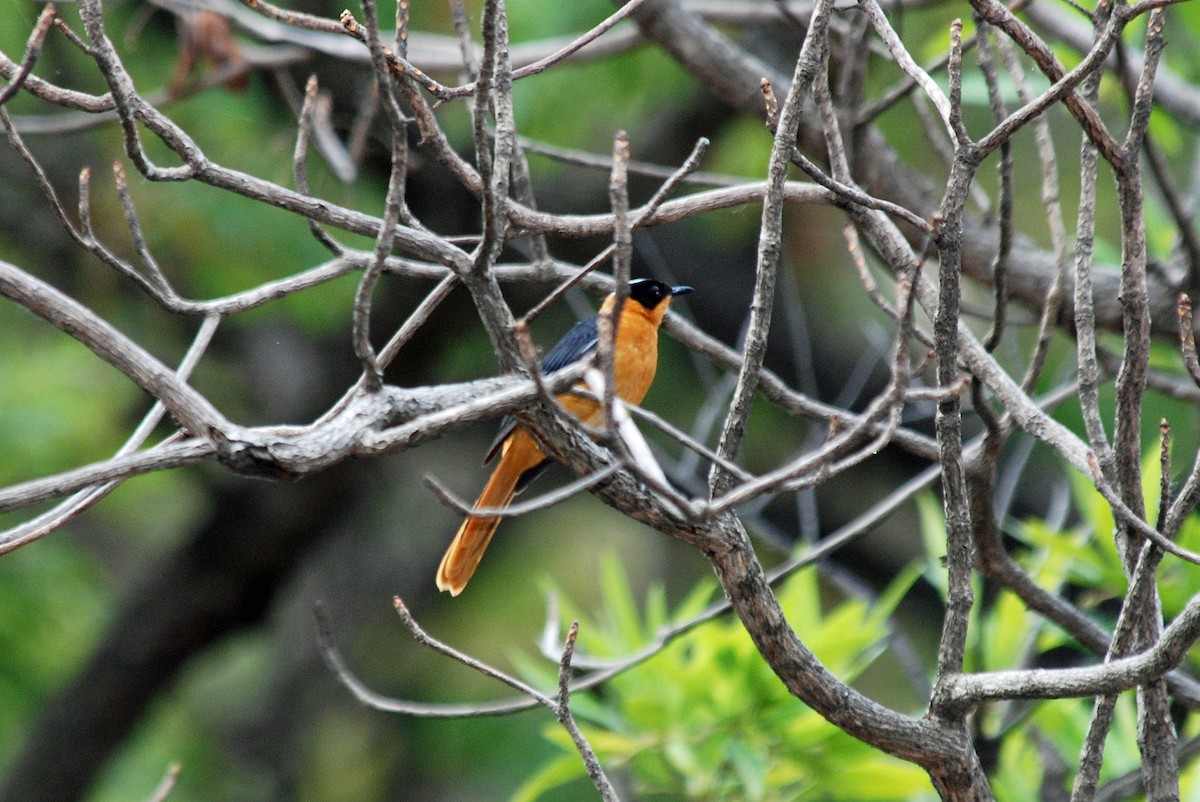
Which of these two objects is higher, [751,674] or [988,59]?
[988,59]

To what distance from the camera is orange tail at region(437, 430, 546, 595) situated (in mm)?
3566

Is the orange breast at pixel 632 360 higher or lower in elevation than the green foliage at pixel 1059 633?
higher

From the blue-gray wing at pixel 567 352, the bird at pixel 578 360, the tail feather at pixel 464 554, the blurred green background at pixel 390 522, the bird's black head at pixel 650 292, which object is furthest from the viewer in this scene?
the bird's black head at pixel 650 292

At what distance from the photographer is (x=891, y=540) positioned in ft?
23.8

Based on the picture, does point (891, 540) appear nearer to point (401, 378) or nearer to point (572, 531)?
point (572, 531)

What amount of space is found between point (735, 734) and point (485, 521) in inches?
41.2

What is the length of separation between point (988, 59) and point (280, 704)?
593 cm

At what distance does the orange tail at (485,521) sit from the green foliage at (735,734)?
53 cm

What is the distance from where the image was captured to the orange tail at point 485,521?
3566mm

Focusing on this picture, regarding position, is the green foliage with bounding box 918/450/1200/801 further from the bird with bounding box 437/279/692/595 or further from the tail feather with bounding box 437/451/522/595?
the tail feather with bounding box 437/451/522/595

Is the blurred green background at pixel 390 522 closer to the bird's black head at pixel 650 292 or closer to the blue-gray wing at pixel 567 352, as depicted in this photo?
the bird's black head at pixel 650 292

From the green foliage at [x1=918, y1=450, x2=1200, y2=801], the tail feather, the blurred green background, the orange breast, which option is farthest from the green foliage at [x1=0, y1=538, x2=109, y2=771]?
the green foliage at [x1=918, y1=450, x2=1200, y2=801]

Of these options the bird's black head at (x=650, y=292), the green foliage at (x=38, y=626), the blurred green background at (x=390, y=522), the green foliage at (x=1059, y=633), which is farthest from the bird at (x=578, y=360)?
the green foliage at (x=38, y=626)

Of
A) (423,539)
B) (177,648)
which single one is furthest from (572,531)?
(177,648)
